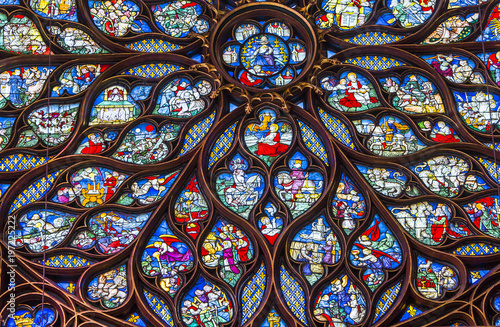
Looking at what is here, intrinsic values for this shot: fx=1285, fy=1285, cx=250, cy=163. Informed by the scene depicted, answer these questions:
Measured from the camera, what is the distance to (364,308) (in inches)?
502

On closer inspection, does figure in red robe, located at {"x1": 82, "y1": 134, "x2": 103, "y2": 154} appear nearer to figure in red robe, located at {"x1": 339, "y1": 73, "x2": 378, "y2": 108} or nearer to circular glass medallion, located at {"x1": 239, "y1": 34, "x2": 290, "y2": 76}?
circular glass medallion, located at {"x1": 239, "y1": 34, "x2": 290, "y2": 76}

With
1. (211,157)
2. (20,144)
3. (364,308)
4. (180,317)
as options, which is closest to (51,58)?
(20,144)

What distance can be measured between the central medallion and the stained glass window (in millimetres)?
24

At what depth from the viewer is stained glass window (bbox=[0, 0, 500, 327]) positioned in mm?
12852

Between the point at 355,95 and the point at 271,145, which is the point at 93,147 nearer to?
the point at 271,145

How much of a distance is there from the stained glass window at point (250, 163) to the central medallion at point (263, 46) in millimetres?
24

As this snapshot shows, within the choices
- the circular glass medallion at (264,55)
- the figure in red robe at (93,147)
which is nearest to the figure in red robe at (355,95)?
the circular glass medallion at (264,55)

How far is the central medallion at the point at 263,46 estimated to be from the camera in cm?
1434

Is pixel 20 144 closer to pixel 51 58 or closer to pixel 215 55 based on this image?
pixel 51 58

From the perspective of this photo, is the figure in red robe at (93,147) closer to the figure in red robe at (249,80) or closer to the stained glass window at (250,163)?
the stained glass window at (250,163)

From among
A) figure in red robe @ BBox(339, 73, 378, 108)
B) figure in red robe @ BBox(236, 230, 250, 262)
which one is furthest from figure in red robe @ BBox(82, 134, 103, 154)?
figure in red robe @ BBox(339, 73, 378, 108)

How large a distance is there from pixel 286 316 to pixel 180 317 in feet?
3.44

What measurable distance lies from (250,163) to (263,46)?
62.0 inches

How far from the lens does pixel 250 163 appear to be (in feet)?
45.1
